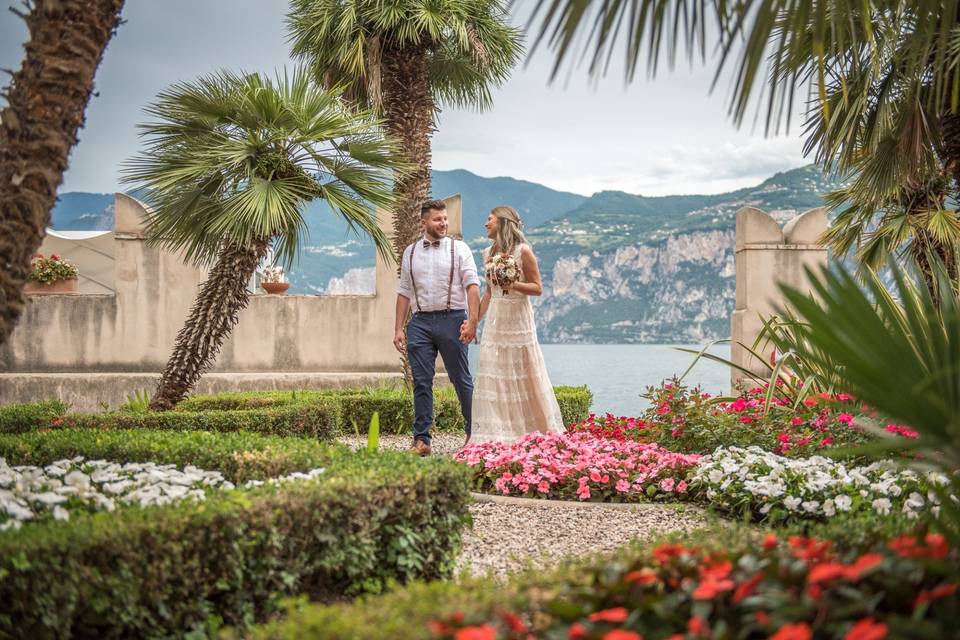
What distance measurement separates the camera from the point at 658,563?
2.62m

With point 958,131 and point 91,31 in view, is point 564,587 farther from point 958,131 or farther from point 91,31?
point 958,131

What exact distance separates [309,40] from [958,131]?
870 cm

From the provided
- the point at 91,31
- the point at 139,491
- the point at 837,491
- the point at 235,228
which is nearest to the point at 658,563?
the point at 139,491

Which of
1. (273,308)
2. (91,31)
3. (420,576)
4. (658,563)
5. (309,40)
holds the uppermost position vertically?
(309,40)

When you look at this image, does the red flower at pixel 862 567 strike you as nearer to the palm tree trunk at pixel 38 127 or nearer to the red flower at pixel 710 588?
the red flower at pixel 710 588

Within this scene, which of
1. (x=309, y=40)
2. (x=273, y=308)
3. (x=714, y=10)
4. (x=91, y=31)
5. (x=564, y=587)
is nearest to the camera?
(x=564, y=587)

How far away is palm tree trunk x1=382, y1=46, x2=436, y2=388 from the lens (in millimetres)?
12656

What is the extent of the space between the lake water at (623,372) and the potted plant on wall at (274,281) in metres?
3.79

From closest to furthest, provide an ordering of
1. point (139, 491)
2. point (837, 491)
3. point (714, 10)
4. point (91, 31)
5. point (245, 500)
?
point (714, 10)
point (245, 500)
point (139, 491)
point (91, 31)
point (837, 491)

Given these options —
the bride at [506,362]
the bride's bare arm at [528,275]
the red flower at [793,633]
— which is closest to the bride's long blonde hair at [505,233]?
the bride at [506,362]

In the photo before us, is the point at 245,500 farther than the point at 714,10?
Yes

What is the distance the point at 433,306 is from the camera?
784cm

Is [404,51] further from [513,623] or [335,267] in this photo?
[335,267]

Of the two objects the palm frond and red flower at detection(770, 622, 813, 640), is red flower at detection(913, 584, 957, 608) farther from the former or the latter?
the palm frond
